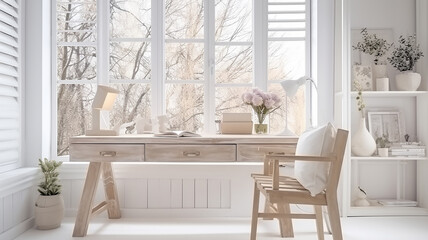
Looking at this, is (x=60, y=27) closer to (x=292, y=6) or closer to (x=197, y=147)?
(x=197, y=147)

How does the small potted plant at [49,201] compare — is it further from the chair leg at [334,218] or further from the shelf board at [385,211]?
the shelf board at [385,211]

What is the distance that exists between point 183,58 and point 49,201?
178 cm

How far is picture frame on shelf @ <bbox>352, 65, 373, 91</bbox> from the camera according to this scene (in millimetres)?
3578

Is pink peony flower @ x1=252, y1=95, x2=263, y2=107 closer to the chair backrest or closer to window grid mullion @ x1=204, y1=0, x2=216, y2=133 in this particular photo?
window grid mullion @ x1=204, y1=0, x2=216, y2=133

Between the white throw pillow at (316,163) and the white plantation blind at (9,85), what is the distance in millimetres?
2361

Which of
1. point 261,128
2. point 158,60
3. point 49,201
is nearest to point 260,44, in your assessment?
point 261,128

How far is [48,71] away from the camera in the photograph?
3.57m

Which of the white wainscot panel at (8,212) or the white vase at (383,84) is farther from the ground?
the white vase at (383,84)

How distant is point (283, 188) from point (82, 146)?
Answer: 1.56m

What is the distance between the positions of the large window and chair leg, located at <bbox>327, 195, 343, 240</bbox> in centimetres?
136

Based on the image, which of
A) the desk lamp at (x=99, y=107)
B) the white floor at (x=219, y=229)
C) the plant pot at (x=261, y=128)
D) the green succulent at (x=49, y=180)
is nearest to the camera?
the white floor at (x=219, y=229)

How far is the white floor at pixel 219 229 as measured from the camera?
2.96 m

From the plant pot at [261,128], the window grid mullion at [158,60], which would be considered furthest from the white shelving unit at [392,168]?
the window grid mullion at [158,60]

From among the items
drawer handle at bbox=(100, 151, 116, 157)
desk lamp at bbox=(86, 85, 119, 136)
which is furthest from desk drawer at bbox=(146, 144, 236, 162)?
desk lamp at bbox=(86, 85, 119, 136)
